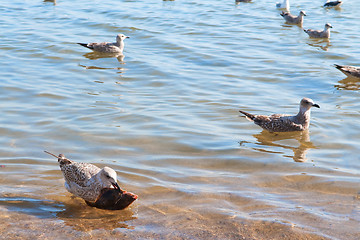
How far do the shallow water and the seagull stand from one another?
0.72 ft

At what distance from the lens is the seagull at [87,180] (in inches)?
252

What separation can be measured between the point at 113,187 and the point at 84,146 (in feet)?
8.30

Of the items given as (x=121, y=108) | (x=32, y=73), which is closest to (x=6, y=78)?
(x=32, y=73)

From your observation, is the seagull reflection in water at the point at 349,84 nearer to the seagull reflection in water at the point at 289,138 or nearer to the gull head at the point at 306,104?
the gull head at the point at 306,104

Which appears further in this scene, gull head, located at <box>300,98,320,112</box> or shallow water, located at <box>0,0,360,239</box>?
gull head, located at <box>300,98,320,112</box>

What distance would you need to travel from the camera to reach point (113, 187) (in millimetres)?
6340

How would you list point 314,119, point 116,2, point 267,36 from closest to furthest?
point 314,119
point 267,36
point 116,2

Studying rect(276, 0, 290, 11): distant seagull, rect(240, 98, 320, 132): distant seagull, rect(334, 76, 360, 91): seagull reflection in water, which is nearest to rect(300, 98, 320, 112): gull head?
rect(240, 98, 320, 132): distant seagull

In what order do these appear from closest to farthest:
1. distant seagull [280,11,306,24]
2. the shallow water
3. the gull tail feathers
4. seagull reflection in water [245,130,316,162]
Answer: the shallow water → seagull reflection in water [245,130,316,162] → the gull tail feathers → distant seagull [280,11,306,24]

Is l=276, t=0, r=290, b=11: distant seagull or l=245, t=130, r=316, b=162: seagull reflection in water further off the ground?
l=276, t=0, r=290, b=11: distant seagull

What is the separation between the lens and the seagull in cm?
641

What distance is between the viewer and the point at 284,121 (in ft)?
32.7

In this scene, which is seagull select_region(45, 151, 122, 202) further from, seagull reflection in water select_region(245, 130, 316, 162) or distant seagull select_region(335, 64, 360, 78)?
distant seagull select_region(335, 64, 360, 78)

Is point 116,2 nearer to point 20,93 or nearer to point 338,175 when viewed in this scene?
point 20,93
